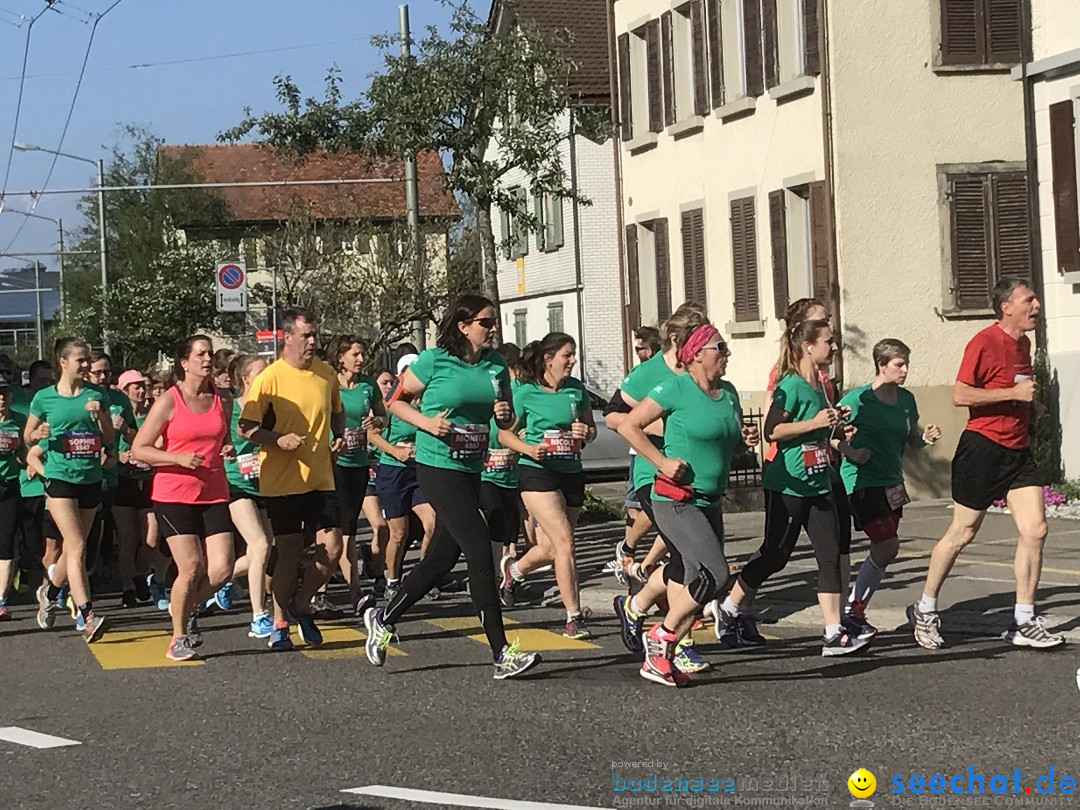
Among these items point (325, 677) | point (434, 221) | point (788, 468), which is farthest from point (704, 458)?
point (434, 221)

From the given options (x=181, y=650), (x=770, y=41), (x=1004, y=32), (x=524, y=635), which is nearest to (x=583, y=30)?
(x=770, y=41)

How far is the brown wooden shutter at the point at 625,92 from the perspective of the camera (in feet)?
102

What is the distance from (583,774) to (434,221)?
139 feet

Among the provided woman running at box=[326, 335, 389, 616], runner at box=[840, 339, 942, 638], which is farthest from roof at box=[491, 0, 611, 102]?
runner at box=[840, 339, 942, 638]

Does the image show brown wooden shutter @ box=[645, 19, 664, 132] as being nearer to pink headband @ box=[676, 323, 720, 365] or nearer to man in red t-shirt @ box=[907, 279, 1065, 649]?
man in red t-shirt @ box=[907, 279, 1065, 649]

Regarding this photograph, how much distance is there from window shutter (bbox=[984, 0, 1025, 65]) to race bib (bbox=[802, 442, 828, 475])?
14622 millimetres

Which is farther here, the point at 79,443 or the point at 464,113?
the point at 464,113

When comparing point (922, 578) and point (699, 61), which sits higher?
point (699, 61)

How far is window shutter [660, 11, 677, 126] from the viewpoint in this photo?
29328 mm

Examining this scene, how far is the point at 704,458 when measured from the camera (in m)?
9.95

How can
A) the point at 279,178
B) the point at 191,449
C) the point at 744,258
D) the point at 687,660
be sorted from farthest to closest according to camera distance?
the point at 279,178 < the point at 744,258 < the point at 191,449 < the point at 687,660

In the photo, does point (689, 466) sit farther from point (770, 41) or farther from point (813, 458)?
point (770, 41)

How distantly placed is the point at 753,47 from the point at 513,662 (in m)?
17.3

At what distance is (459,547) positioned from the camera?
1058cm
